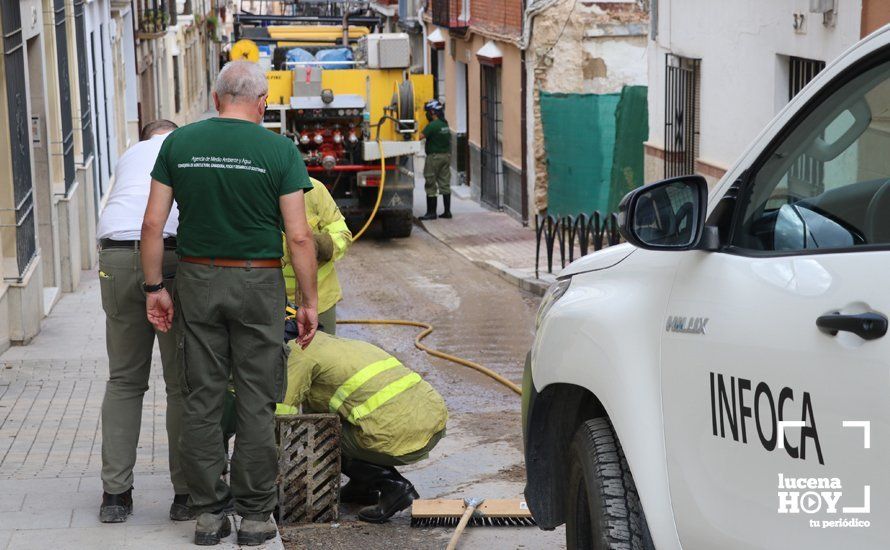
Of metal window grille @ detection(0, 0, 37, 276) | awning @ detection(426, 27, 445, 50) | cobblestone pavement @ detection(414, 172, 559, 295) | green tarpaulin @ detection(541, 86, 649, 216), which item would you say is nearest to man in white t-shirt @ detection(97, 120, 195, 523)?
metal window grille @ detection(0, 0, 37, 276)

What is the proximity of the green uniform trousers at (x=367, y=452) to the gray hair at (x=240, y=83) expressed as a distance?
1.52m

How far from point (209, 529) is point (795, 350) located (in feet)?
9.29

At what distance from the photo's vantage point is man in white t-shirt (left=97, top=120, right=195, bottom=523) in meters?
5.02

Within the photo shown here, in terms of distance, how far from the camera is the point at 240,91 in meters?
4.61

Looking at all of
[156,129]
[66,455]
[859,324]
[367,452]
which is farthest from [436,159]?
[859,324]

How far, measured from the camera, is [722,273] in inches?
114

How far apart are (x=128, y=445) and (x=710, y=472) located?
9.66ft

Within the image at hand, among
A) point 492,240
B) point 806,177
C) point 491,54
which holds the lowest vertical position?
point 492,240

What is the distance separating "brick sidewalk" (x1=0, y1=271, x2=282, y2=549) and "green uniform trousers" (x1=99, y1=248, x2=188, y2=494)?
0.23 meters

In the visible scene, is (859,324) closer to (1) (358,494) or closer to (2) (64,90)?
(1) (358,494)

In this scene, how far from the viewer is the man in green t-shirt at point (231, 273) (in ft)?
14.9

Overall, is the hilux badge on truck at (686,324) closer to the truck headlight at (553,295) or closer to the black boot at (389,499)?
the truck headlight at (553,295)

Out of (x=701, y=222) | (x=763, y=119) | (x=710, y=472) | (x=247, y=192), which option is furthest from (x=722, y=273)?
(x=763, y=119)

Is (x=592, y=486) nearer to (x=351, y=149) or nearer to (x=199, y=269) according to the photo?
(x=199, y=269)
